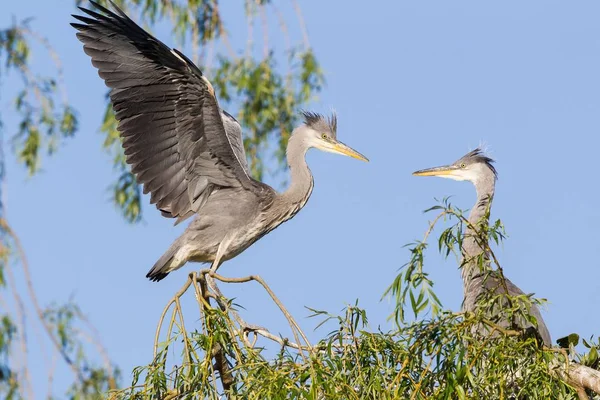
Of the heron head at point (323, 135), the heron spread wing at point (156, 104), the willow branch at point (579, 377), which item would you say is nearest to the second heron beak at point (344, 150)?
the heron head at point (323, 135)

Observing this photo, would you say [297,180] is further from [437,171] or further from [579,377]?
[579,377]

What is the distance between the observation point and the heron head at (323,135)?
5.18 meters

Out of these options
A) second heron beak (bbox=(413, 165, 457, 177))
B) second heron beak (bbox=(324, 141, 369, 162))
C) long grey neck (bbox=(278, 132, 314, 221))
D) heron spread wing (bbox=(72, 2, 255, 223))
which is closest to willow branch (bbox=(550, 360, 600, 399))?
heron spread wing (bbox=(72, 2, 255, 223))

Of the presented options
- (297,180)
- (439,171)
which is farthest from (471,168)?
(297,180)

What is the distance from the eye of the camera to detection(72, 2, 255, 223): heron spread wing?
4.30 m

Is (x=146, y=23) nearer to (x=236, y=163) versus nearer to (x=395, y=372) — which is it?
(x=236, y=163)

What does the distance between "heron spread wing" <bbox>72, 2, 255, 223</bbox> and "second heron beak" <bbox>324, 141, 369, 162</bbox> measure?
75 cm

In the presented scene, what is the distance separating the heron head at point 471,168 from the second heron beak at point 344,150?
0.67 meters

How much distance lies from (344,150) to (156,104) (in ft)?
3.89

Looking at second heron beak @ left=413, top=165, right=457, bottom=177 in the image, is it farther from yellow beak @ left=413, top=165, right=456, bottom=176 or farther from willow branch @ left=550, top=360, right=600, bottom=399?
willow branch @ left=550, top=360, right=600, bottom=399

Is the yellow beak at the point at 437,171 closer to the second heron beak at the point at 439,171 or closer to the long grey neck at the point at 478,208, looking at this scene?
the second heron beak at the point at 439,171

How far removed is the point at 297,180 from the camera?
16.3ft

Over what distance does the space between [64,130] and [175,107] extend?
2397 mm

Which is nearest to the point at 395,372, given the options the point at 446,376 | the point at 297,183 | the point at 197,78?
the point at 446,376
